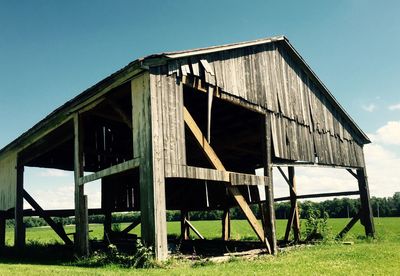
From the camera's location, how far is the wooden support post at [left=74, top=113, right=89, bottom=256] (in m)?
A: 12.4

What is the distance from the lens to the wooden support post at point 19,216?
54.6ft

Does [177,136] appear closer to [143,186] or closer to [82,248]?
[143,186]

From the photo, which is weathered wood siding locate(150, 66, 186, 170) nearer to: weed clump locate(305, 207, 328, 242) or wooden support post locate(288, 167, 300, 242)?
wooden support post locate(288, 167, 300, 242)

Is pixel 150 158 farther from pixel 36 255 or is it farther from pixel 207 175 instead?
pixel 36 255

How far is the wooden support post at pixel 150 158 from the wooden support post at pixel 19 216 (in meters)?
8.95

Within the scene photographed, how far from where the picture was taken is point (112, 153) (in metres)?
18.0

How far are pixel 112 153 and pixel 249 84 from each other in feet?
24.8

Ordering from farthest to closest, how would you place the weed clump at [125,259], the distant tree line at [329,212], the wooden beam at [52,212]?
1. the distant tree line at [329,212]
2. the wooden beam at [52,212]
3. the weed clump at [125,259]

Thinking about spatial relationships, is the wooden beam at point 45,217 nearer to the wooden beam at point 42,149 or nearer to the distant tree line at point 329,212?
the wooden beam at point 42,149

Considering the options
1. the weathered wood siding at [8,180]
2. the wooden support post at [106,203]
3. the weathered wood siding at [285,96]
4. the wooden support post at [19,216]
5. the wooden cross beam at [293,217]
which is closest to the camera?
the weathered wood siding at [285,96]

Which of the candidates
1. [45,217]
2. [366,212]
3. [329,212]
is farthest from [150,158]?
[329,212]

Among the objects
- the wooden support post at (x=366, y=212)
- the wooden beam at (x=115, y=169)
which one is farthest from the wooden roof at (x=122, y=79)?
the wooden support post at (x=366, y=212)

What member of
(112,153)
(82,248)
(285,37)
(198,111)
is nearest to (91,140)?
(112,153)

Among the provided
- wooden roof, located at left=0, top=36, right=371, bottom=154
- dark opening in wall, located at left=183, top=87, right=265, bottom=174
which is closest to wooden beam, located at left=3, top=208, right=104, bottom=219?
wooden roof, located at left=0, top=36, right=371, bottom=154
